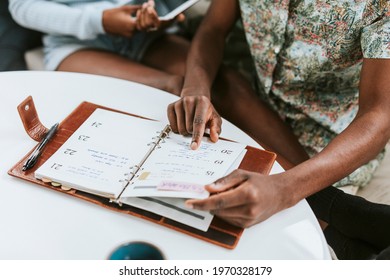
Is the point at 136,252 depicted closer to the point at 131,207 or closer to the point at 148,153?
the point at 131,207

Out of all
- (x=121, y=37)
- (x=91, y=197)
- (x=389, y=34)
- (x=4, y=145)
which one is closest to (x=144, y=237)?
(x=91, y=197)

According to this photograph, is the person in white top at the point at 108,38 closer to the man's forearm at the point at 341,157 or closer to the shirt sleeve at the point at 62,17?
the shirt sleeve at the point at 62,17

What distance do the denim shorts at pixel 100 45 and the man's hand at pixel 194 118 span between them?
0.71 metres

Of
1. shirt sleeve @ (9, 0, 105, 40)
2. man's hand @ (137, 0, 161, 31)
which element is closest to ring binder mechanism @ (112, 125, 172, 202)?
man's hand @ (137, 0, 161, 31)

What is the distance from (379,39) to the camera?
3.45 feet

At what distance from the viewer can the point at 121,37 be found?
171 centimetres

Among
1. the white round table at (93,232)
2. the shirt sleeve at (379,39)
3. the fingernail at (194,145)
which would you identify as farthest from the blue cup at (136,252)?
the shirt sleeve at (379,39)

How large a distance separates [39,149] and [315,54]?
75cm

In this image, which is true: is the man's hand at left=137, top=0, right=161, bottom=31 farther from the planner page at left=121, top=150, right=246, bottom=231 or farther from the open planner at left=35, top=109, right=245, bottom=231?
the planner page at left=121, top=150, right=246, bottom=231

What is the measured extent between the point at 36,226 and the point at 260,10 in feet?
2.70

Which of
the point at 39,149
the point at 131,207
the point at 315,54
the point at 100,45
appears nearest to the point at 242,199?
the point at 131,207

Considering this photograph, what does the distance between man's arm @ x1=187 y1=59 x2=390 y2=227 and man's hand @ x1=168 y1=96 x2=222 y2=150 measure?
0.58 ft

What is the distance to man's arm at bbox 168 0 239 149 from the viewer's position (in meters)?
1.04
